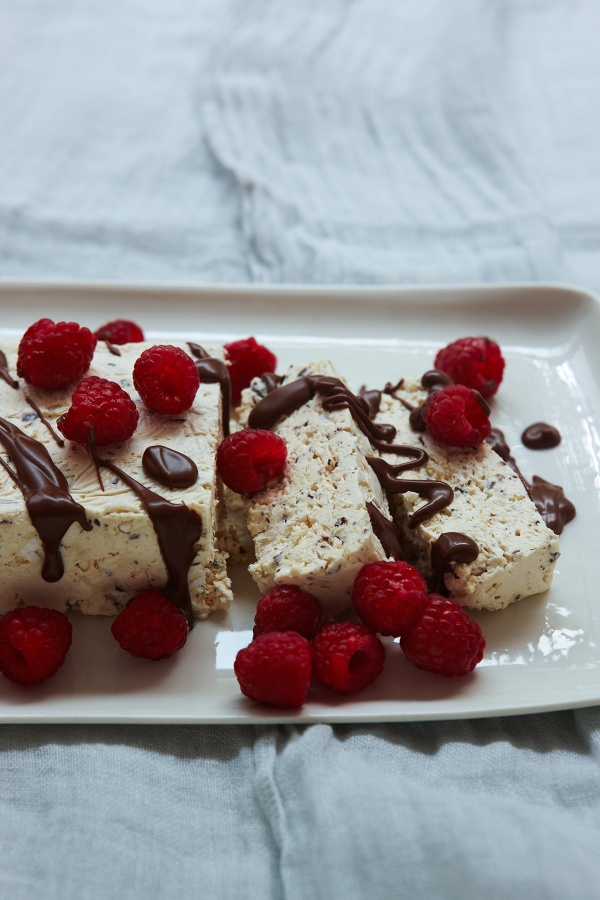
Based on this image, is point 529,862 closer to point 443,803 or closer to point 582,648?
point 443,803

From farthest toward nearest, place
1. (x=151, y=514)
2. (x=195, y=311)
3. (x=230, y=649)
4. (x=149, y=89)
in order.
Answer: (x=149, y=89)
(x=195, y=311)
(x=230, y=649)
(x=151, y=514)

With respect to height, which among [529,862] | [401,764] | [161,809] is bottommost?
[161,809]

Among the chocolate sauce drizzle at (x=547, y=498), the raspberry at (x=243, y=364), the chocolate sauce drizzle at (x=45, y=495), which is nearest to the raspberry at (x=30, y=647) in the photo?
the chocolate sauce drizzle at (x=45, y=495)

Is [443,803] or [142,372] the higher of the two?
[142,372]

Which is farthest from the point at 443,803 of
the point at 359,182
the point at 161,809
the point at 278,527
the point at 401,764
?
the point at 359,182

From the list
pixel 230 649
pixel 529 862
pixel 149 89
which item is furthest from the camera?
pixel 149 89

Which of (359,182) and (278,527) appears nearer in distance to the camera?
(278,527)

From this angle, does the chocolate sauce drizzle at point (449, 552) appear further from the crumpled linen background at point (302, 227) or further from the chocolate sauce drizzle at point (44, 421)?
the chocolate sauce drizzle at point (44, 421)
